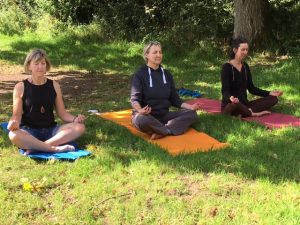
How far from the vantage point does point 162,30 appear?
48.9ft

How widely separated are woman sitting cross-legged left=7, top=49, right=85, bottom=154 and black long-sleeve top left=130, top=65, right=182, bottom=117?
99cm

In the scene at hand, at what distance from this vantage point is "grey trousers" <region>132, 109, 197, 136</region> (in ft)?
19.8

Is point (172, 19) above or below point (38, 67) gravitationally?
above

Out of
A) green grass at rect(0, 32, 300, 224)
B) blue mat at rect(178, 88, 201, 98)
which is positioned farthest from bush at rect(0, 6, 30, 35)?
green grass at rect(0, 32, 300, 224)

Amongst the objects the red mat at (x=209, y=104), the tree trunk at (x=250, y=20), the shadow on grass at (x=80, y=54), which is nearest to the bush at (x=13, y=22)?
the shadow on grass at (x=80, y=54)

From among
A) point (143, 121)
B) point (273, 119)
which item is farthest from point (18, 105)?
point (273, 119)

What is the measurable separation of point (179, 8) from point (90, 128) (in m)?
9.58

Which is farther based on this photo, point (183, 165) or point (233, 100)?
point (233, 100)

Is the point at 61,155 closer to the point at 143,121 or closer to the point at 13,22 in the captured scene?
the point at 143,121

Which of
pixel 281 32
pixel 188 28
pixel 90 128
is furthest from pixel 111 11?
pixel 90 128

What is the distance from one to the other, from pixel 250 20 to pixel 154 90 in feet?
21.1

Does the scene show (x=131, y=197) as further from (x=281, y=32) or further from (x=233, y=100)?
(x=281, y=32)

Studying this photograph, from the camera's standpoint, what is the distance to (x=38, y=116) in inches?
225

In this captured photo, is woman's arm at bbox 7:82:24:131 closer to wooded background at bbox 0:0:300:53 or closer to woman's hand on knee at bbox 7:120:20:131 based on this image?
woman's hand on knee at bbox 7:120:20:131
